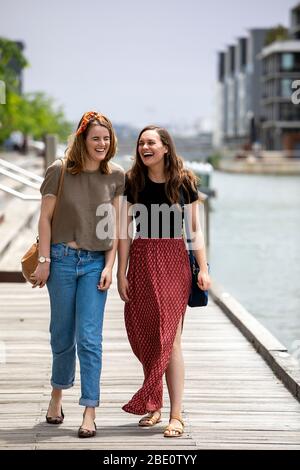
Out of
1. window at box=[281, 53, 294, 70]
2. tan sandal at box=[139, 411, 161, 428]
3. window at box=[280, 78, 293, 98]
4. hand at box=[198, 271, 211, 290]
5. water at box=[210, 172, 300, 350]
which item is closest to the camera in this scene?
hand at box=[198, 271, 211, 290]

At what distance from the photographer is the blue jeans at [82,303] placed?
5789 mm

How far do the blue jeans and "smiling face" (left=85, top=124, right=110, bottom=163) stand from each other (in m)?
0.47

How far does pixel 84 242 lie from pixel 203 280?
2.10 feet

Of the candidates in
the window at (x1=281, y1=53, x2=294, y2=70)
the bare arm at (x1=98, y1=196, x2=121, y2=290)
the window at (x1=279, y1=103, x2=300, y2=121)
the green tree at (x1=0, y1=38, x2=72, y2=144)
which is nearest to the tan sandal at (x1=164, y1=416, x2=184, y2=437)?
the bare arm at (x1=98, y1=196, x2=121, y2=290)

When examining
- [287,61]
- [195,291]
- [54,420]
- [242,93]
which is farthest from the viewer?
[242,93]

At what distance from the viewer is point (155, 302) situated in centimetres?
595

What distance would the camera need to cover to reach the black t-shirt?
5898mm

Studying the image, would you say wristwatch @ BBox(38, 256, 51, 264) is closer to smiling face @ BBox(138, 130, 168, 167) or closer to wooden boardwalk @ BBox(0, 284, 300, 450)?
smiling face @ BBox(138, 130, 168, 167)

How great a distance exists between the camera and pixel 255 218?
163 ft

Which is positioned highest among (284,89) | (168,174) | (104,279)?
(168,174)

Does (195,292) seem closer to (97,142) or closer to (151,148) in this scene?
(151,148)

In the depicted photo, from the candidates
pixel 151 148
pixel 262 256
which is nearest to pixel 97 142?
pixel 151 148

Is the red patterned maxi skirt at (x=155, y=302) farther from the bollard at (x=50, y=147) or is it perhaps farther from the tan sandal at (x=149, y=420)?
the bollard at (x=50, y=147)
